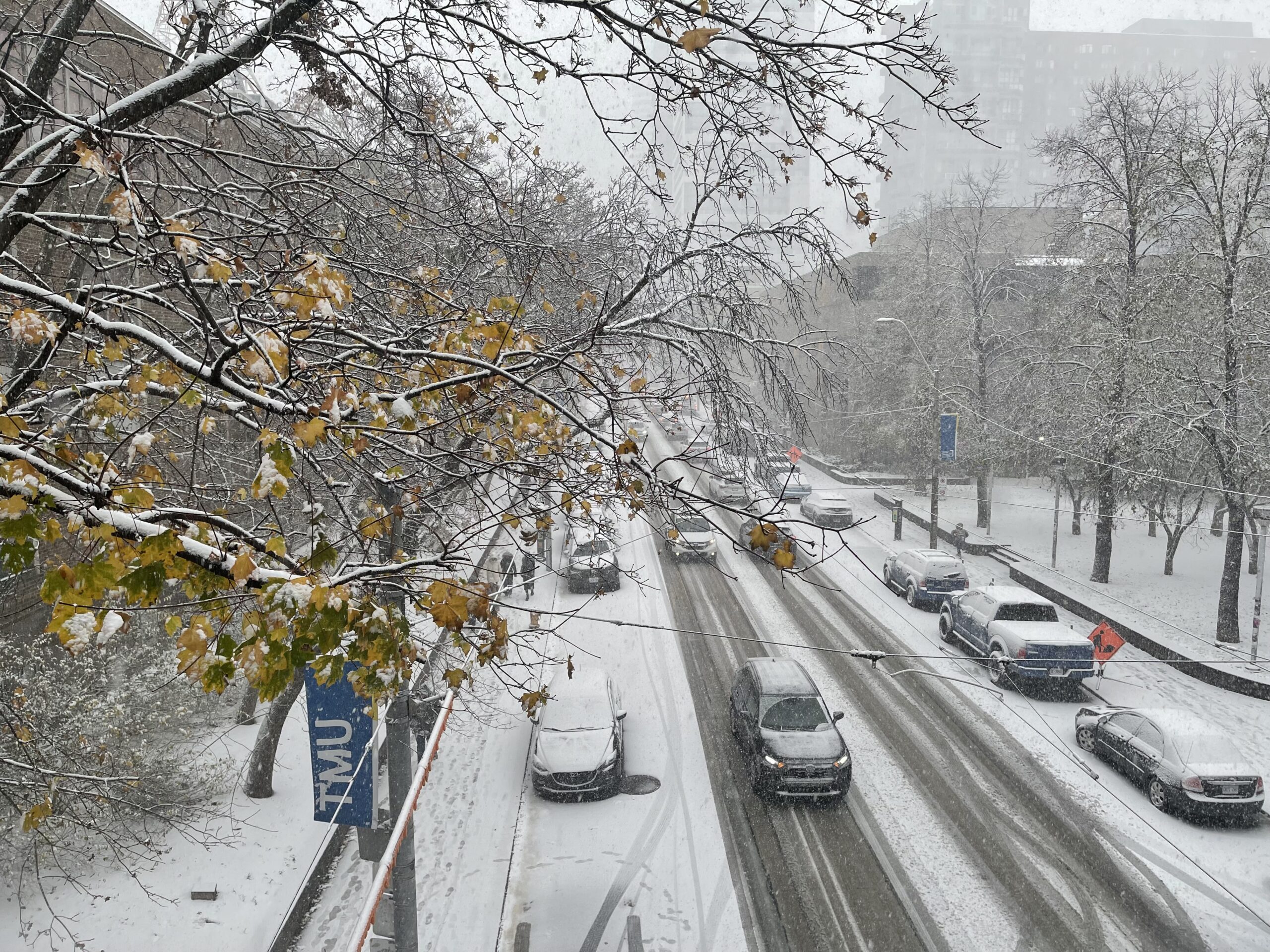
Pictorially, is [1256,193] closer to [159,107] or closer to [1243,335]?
[1243,335]

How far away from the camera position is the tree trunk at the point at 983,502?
30391 mm

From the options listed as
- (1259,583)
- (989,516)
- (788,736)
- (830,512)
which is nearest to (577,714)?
(788,736)

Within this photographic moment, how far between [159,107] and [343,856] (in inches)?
380

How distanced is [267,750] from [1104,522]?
22713 millimetres

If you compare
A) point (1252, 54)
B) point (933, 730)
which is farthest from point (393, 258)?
point (1252, 54)

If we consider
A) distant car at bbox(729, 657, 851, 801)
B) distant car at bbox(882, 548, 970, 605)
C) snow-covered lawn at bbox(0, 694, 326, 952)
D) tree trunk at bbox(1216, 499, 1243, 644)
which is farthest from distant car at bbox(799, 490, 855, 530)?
snow-covered lawn at bbox(0, 694, 326, 952)

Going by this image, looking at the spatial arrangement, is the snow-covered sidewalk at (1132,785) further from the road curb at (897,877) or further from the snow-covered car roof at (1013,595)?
the road curb at (897,877)

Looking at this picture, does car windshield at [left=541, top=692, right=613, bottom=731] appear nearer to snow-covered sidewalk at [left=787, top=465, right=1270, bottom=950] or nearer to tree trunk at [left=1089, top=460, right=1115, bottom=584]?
snow-covered sidewalk at [left=787, top=465, right=1270, bottom=950]

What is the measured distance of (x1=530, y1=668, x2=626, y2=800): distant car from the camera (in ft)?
38.9

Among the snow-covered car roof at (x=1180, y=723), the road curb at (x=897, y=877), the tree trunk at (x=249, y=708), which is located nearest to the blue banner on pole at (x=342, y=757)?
the road curb at (x=897, y=877)

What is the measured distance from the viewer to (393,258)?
8211 millimetres

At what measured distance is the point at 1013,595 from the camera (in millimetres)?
17469

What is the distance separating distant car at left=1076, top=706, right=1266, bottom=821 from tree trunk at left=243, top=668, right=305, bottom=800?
12320 millimetres

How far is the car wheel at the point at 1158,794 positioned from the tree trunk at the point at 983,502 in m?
19.1
